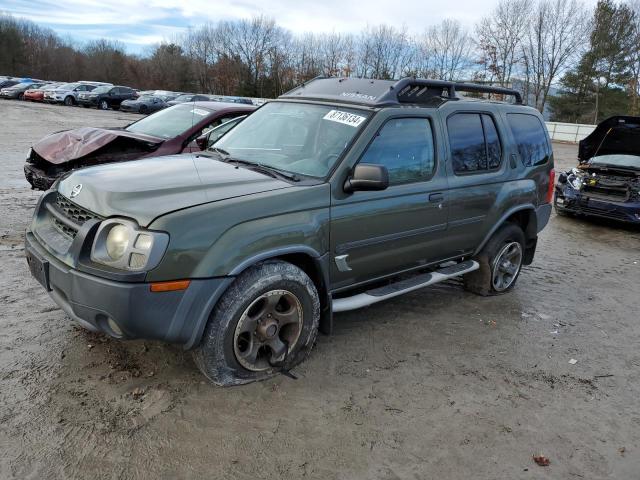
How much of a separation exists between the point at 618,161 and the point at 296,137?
8211 millimetres

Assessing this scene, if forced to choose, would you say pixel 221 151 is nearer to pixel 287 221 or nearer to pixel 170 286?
pixel 287 221

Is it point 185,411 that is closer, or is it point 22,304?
point 185,411

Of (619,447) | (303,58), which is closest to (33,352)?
(619,447)

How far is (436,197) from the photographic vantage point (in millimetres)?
4305

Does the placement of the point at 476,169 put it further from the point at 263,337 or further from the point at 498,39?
the point at 498,39

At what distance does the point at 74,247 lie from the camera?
2.99 metres

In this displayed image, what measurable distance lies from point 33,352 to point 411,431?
264 centimetres

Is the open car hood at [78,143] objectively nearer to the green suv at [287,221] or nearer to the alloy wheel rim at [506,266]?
the green suv at [287,221]

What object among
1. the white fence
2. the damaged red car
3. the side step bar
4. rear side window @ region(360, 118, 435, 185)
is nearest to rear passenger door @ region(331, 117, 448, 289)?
rear side window @ region(360, 118, 435, 185)

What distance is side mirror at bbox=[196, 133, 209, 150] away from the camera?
6.62m

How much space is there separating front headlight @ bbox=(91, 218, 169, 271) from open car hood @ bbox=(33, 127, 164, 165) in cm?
397

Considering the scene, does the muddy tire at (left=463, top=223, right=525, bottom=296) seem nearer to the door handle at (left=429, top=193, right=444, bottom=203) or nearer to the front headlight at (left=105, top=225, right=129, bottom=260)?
the door handle at (left=429, top=193, right=444, bottom=203)

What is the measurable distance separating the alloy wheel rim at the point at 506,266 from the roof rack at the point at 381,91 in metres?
1.72

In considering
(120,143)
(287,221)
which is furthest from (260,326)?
(120,143)
